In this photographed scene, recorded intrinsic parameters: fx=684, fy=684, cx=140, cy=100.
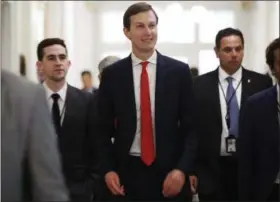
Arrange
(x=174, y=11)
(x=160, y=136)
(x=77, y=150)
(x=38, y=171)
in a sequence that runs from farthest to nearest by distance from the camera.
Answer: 1. (x=174, y=11)
2. (x=77, y=150)
3. (x=160, y=136)
4. (x=38, y=171)

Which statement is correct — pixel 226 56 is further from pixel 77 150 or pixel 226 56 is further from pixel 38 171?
pixel 38 171

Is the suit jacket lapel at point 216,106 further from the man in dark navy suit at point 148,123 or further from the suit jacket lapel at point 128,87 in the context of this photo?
the suit jacket lapel at point 128,87

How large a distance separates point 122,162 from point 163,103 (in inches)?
16.9

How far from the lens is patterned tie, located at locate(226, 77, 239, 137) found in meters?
4.71

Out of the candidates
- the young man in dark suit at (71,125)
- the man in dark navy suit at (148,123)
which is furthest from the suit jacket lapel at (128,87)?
the young man in dark suit at (71,125)

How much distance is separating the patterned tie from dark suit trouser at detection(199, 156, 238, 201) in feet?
0.63

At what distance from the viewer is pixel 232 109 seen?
15.7 feet

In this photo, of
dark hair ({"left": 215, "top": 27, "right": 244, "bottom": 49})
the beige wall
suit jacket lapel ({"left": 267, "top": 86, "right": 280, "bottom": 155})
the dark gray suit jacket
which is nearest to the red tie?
suit jacket lapel ({"left": 267, "top": 86, "right": 280, "bottom": 155})

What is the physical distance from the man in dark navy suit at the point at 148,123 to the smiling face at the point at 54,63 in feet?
2.54

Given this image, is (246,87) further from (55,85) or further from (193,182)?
(55,85)

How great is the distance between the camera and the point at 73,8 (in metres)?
19.1

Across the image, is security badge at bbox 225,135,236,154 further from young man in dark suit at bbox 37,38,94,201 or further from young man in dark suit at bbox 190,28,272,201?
young man in dark suit at bbox 37,38,94,201

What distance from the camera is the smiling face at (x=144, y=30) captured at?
156 inches

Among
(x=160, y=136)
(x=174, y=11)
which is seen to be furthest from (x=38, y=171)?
(x=174, y=11)
